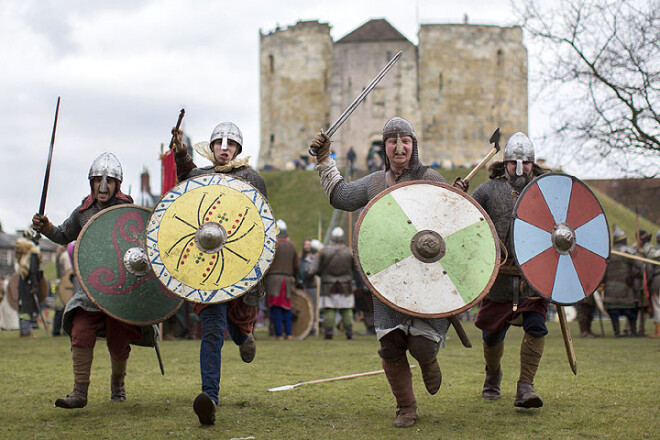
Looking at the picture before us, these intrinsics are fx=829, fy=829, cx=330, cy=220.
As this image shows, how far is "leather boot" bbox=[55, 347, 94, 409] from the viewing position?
15.5ft

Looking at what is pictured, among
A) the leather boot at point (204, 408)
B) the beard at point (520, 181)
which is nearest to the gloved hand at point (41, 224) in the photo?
the leather boot at point (204, 408)

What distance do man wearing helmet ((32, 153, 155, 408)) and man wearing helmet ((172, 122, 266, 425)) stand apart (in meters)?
0.48

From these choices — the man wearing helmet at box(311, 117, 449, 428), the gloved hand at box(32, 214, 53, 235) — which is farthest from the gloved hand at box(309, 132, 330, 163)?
the gloved hand at box(32, 214, 53, 235)

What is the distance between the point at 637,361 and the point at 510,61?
149ft

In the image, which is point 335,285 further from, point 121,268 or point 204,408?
point 204,408

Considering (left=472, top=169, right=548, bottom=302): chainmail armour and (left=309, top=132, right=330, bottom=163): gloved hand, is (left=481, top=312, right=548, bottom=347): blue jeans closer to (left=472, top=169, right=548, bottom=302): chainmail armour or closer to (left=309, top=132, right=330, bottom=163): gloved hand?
(left=472, top=169, right=548, bottom=302): chainmail armour

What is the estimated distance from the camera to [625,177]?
1474 cm

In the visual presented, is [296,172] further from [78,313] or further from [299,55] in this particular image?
[78,313]

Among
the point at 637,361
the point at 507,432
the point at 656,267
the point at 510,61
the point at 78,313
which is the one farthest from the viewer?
the point at 510,61

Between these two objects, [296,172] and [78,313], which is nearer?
[78,313]

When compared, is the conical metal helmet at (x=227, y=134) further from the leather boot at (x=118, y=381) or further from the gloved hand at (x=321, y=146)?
the leather boot at (x=118, y=381)

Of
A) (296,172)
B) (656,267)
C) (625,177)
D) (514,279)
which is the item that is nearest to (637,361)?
(514,279)

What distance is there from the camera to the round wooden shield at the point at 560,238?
4750 mm

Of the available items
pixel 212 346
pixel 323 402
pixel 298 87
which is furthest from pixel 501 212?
pixel 298 87
